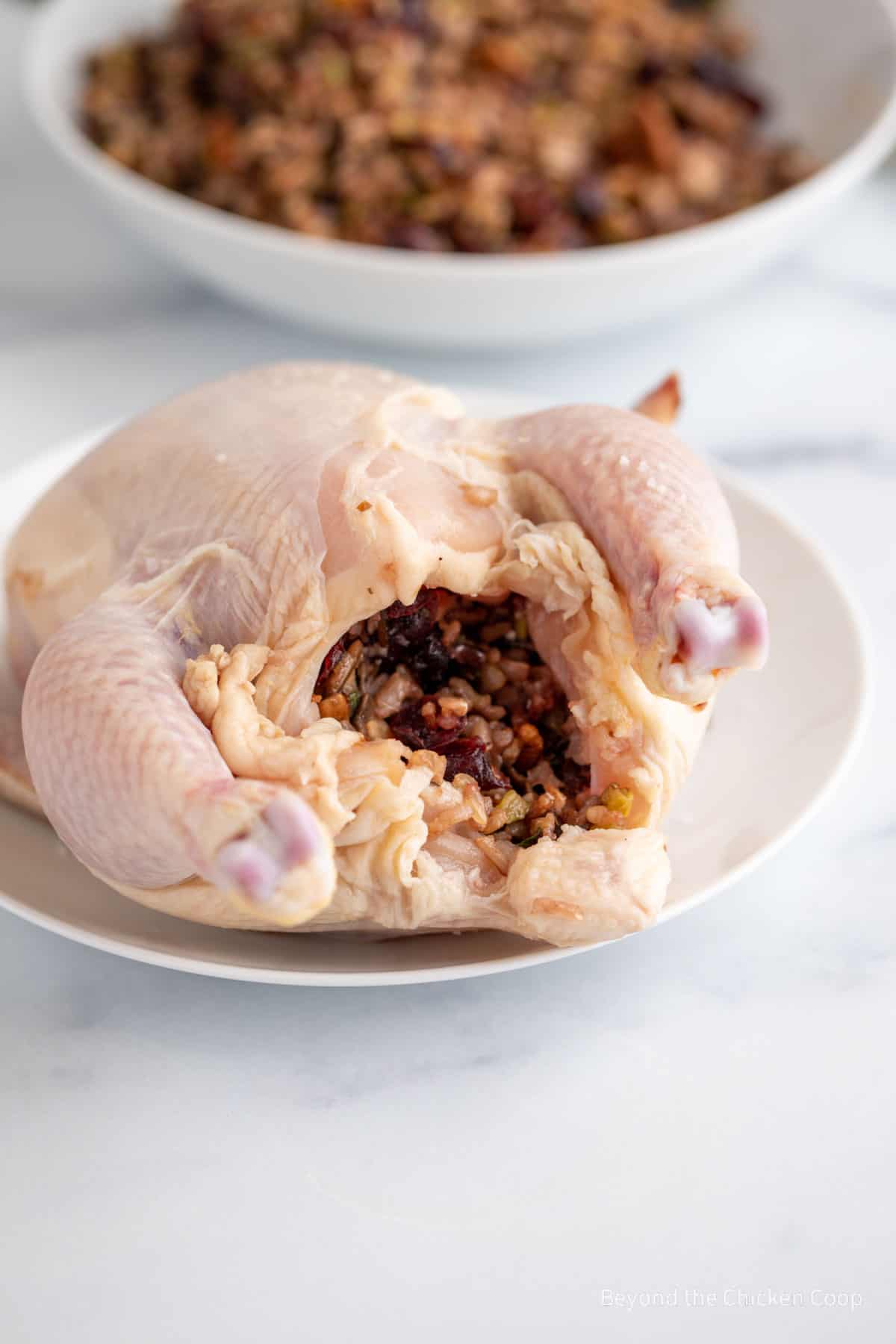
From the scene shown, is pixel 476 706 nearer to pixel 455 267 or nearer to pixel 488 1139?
pixel 488 1139

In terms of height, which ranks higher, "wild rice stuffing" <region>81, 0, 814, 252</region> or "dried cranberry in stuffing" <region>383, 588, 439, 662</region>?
"wild rice stuffing" <region>81, 0, 814, 252</region>

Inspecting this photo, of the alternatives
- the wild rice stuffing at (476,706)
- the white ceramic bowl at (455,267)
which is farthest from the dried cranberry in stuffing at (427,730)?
the white ceramic bowl at (455,267)

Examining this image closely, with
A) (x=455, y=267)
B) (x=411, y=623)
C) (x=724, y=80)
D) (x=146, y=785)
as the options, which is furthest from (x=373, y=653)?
(x=724, y=80)

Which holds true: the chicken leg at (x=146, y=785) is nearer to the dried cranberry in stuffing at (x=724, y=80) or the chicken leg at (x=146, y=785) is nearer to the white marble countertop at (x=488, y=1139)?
the white marble countertop at (x=488, y=1139)

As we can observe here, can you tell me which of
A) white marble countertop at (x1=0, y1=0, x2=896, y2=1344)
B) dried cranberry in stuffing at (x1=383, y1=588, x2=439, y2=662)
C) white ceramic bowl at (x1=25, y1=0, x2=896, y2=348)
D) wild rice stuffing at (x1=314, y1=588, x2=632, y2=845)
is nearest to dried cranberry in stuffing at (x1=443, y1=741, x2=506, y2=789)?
wild rice stuffing at (x1=314, y1=588, x2=632, y2=845)

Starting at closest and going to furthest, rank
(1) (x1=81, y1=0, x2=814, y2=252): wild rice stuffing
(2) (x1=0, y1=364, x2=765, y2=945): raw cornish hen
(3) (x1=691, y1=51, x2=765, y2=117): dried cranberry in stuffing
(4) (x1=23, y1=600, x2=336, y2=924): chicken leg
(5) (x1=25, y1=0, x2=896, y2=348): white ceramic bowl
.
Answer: (4) (x1=23, y1=600, x2=336, y2=924): chicken leg < (2) (x1=0, y1=364, x2=765, y2=945): raw cornish hen < (5) (x1=25, y1=0, x2=896, y2=348): white ceramic bowl < (1) (x1=81, y1=0, x2=814, y2=252): wild rice stuffing < (3) (x1=691, y1=51, x2=765, y2=117): dried cranberry in stuffing

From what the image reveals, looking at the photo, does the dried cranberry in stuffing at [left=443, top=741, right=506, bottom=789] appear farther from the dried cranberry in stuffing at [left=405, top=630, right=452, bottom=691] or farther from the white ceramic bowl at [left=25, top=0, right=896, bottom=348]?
the white ceramic bowl at [left=25, top=0, right=896, bottom=348]
